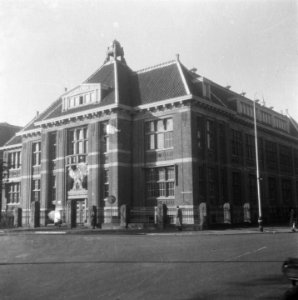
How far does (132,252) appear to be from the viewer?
15109 mm

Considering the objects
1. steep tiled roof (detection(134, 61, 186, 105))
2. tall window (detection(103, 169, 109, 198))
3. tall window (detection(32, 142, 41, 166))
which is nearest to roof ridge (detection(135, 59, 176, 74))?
steep tiled roof (detection(134, 61, 186, 105))

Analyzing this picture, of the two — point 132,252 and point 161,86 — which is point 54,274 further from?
point 161,86

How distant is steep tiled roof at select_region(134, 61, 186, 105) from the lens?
33.6 metres

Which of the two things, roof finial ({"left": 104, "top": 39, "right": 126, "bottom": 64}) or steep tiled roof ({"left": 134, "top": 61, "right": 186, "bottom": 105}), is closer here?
steep tiled roof ({"left": 134, "top": 61, "right": 186, "bottom": 105})

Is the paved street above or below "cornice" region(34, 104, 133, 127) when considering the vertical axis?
below

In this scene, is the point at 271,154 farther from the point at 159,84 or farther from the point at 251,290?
the point at 251,290

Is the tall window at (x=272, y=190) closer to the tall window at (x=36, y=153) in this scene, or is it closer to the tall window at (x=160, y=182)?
the tall window at (x=160, y=182)

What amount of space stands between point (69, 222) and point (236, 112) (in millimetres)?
18664

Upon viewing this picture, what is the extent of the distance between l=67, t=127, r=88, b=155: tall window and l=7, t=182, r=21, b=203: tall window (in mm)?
11712

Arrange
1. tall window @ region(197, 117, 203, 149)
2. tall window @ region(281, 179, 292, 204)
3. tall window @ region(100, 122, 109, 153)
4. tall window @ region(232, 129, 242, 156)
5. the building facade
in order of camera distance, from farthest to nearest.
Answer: tall window @ region(281, 179, 292, 204)
tall window @ region(232, 129, 242, 156)
tall window @ region(100, 122, 109, 153)
tall window @ region(197, 117, 203, 149)
the building facade

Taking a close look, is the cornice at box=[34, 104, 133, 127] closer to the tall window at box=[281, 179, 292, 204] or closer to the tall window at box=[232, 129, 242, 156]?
the tall window at box=[232, 129, 242, 156]

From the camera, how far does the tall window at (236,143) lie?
127 feet

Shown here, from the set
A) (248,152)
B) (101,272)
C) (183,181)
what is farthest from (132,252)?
(248,152)

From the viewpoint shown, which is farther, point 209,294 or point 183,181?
point 183,181
